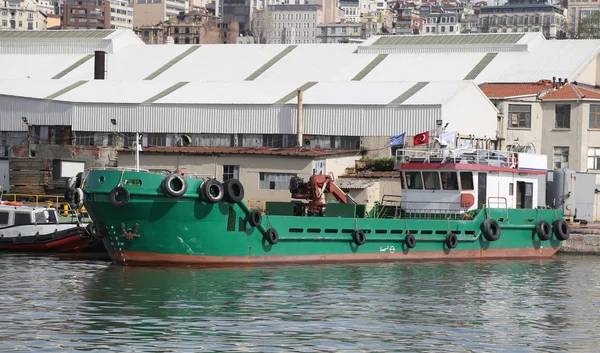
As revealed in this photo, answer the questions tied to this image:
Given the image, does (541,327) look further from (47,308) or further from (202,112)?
(202,112)

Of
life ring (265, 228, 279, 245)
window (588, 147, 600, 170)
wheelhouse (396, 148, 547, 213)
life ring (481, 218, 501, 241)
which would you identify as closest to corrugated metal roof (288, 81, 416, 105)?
window (588, 147, 600, 170)

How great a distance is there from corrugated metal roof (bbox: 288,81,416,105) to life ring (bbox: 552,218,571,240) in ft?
56.3

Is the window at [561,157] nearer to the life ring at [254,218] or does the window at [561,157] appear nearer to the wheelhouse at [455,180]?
the wheelhouse at [455,180]

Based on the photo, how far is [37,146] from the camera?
62688 mm

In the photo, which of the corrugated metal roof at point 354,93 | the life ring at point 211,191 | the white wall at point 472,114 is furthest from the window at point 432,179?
the corrugated metal roof at point 354,93

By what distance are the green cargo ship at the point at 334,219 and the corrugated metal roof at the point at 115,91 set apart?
2590cm

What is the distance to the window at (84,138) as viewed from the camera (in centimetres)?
6275

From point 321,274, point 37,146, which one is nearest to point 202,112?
point 37,146

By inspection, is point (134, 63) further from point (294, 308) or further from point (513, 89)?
point (294, 308)

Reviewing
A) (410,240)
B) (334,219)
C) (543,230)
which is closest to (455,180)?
(410,240)

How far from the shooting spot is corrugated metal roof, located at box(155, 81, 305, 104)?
61.6m

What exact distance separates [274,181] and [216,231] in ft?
56.6

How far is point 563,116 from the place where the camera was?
5819 centimetres

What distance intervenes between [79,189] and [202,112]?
1044 inches
